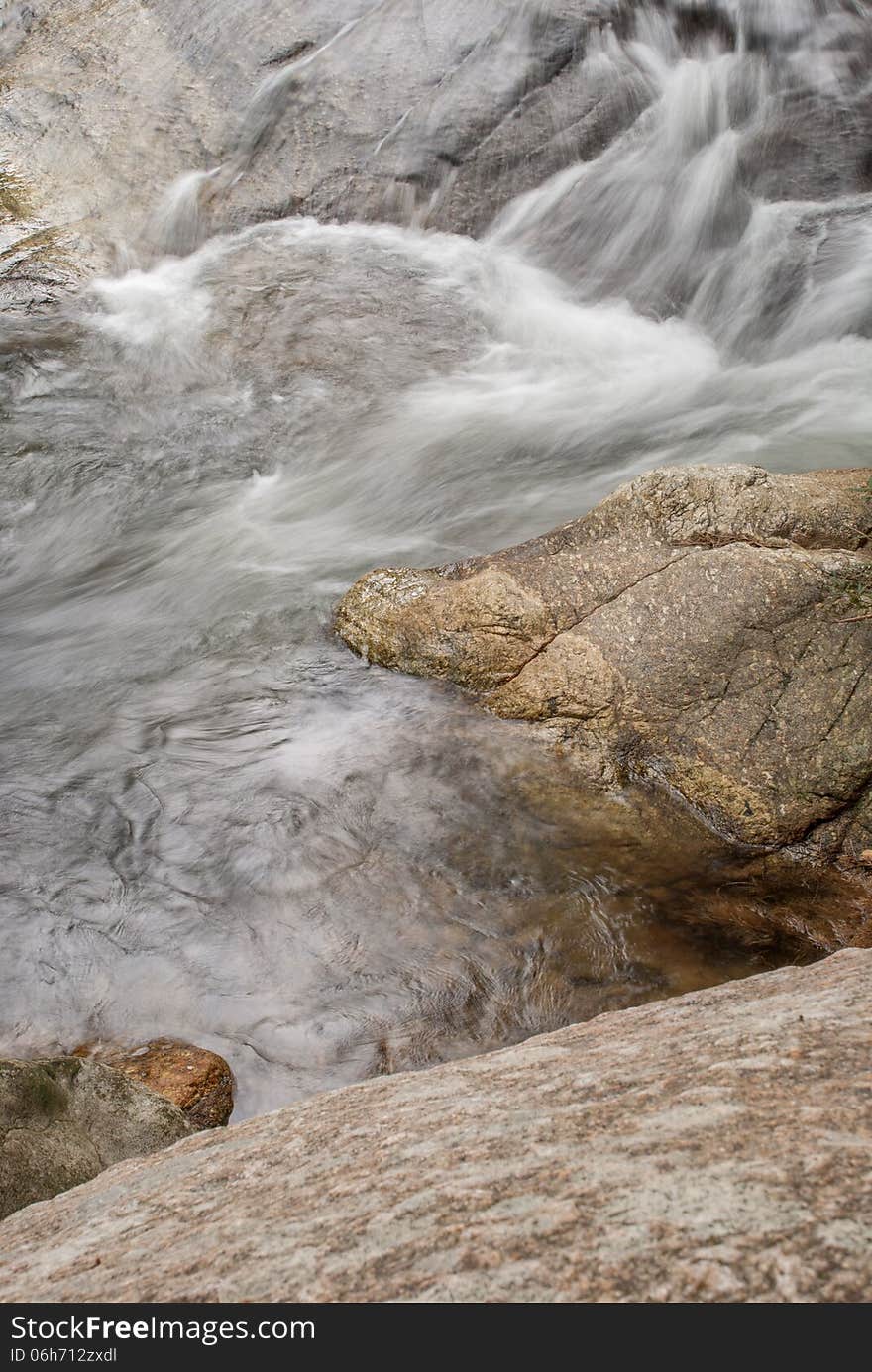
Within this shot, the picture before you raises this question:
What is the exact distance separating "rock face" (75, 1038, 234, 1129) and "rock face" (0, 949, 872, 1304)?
1.22m

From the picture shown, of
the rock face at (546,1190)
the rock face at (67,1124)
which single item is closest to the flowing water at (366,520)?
the rock face at (67,1124)

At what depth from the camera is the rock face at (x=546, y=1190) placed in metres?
1.54

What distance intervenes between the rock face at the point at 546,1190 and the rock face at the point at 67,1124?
28cm

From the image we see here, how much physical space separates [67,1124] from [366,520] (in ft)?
18.5

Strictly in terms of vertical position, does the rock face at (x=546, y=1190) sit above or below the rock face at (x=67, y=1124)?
above

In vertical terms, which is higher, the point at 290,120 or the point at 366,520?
the point at 290,120

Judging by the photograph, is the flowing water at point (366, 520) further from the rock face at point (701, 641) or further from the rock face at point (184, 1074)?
the rock face at point (701, 641)

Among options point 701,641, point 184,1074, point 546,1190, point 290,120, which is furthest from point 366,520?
point 546,1190

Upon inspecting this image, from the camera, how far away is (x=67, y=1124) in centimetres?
307

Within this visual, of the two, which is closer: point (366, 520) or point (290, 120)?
point (366, 520)

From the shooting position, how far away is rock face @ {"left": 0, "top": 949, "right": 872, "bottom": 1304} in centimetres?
154

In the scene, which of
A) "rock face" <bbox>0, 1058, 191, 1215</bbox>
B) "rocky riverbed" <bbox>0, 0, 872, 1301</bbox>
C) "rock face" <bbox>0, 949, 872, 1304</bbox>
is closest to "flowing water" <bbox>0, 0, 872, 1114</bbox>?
"rocky riverbed" <bbox>0, 0, 872, 1301</bbox>

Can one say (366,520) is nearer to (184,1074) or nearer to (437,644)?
Result: (437,644)
